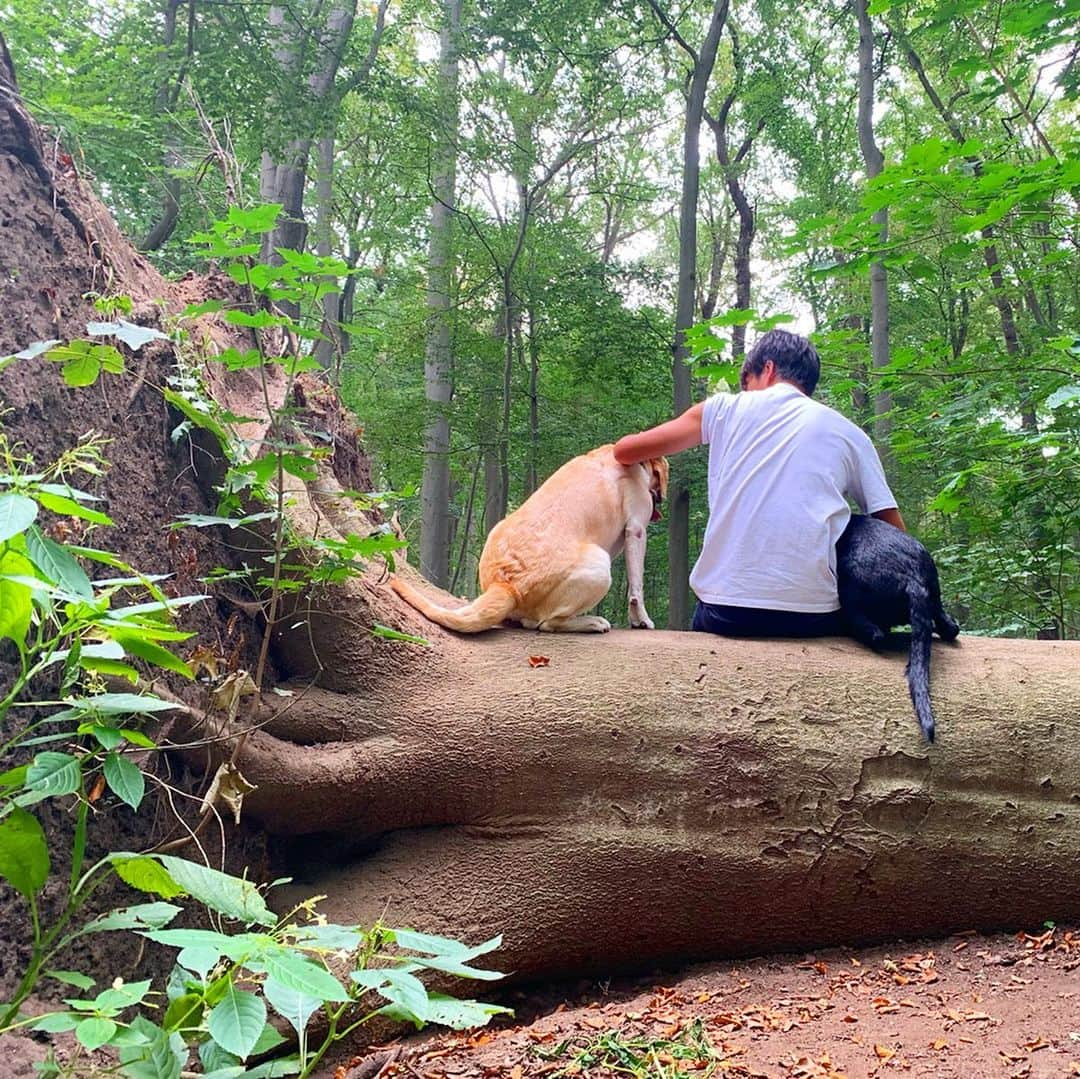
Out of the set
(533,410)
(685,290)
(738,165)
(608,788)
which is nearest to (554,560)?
(608,788)

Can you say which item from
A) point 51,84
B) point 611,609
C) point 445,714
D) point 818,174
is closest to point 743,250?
point 818,174

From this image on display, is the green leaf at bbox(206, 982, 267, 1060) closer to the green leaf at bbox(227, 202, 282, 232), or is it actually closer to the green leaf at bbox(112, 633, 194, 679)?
the green leaf at bbox(112, 633, 194, 679)

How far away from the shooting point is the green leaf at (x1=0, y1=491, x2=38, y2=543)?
3.73 feet

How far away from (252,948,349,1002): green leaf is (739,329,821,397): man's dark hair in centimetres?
378

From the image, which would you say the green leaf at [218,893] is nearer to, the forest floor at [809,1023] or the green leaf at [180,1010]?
the green leaf at [180,1010]

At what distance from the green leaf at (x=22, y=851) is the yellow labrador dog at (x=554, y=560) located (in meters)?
2.34

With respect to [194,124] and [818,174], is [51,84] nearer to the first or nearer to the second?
[194,124]

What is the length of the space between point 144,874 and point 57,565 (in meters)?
0.64

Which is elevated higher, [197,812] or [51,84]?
[51,84]

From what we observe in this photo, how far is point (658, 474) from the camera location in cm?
467

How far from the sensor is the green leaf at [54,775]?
1.43 metres

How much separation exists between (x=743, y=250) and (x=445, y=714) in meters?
14.7

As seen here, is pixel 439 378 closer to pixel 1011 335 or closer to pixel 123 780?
pixel 1011 335

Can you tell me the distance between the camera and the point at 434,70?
12484 mm
